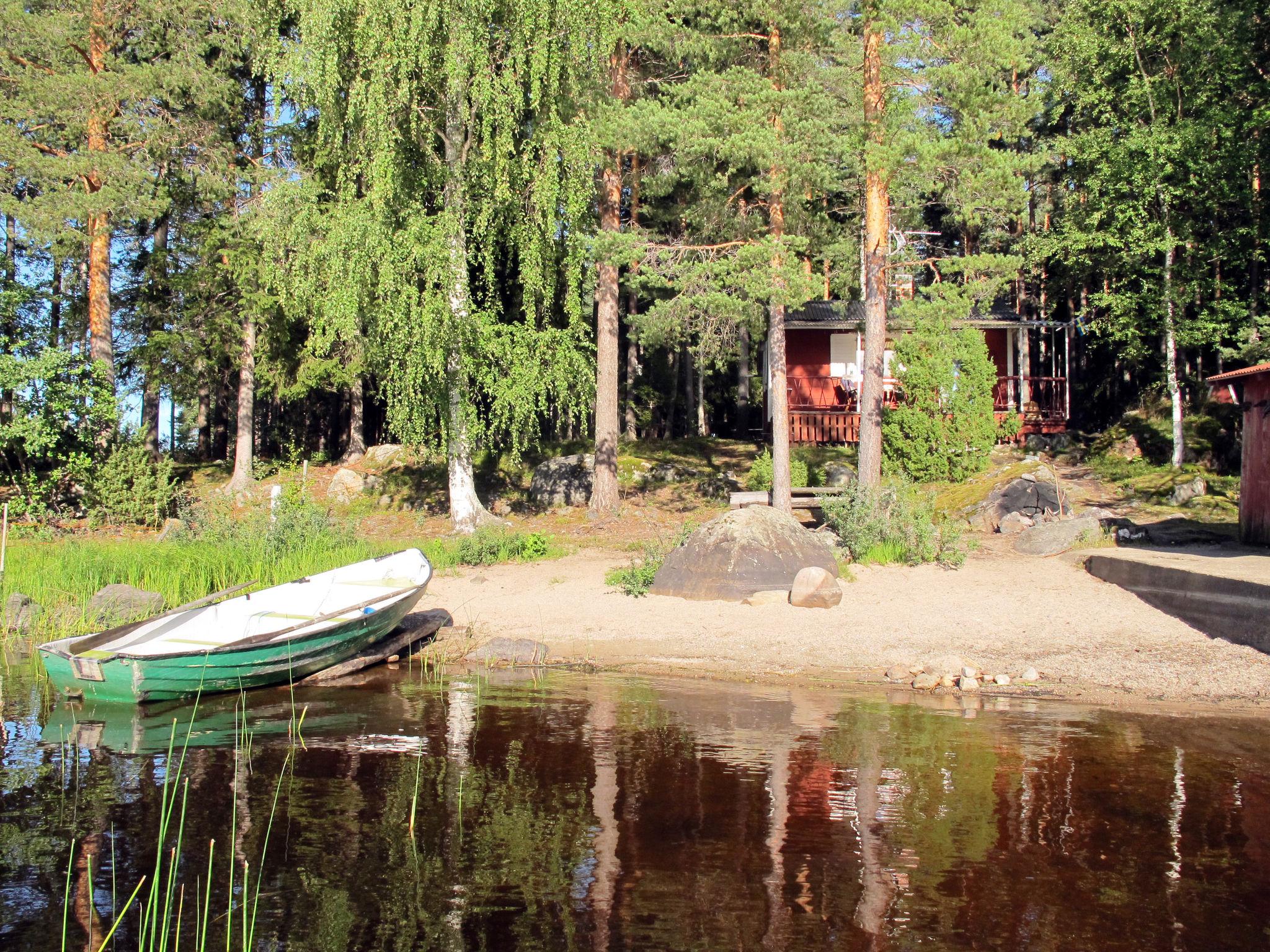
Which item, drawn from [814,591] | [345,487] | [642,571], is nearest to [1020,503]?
[814,591]

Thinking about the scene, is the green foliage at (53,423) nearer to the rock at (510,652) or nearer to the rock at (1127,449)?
the rock at (510,652)

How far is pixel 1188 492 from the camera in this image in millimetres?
22062

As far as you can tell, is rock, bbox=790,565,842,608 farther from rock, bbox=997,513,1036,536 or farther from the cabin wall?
the cabin wall

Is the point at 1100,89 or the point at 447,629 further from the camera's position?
the point at 1100,89

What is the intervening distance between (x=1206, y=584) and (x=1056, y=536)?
4591 millimetres

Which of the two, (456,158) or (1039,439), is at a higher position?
(456,158)

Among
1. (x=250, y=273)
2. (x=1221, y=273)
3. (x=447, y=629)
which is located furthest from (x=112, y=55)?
(x=1221, y=273)

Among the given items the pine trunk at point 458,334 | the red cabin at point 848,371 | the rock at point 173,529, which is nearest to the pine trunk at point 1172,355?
the red cabin at point 848,371

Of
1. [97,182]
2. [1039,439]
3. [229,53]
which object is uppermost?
[229,53]

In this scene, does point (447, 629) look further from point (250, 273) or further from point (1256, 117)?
point (1256, 117)

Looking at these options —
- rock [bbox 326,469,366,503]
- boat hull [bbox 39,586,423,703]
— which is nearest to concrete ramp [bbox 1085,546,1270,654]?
boat hull [bbox 39,586,423,703]

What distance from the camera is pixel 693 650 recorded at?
13.1 metres

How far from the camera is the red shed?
16.5 metres

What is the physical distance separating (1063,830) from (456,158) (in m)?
18.3
